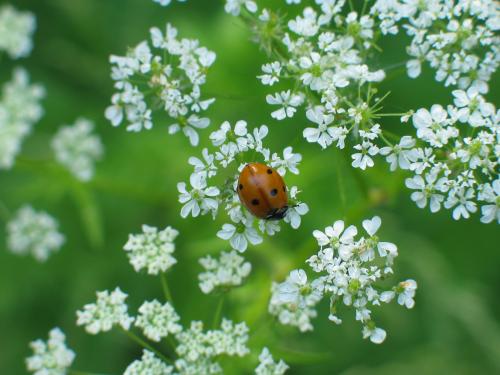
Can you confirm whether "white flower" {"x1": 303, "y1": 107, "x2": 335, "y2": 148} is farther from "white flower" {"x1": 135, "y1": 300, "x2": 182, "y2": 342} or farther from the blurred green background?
the blurred green background

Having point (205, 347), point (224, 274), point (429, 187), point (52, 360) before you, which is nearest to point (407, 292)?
point (429, 187)

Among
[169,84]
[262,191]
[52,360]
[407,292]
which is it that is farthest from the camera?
[52,360]

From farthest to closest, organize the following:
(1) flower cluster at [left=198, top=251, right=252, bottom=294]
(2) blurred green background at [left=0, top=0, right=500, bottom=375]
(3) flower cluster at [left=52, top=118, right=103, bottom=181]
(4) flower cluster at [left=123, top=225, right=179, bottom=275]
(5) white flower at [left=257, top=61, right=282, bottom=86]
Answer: (2) blurred green background at [left=0, top=0, right=500, bottom=375] < (3) flower cluster at [left=52, top=118, right=103, bottom=181] < (1) flower cluster at [left=198, top=251, right=252, bottom=294] < (4) flower cluster at [left=123, top=225, right=179, bottom=275] < (5) white flower at [left=257, top=61, right=282, bottom=86]

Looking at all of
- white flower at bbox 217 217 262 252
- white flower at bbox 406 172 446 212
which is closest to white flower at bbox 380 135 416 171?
white flower at bbox 406 172 446 212

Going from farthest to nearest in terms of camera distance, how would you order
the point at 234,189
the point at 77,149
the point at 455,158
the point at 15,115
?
the point at 77,149
the point at 15,115
the point at 234,189
the point at 455,158

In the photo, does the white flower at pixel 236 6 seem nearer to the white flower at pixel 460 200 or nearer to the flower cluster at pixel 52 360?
the white flower at pixel 460 200

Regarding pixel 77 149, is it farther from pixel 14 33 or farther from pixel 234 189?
pixel 234 189

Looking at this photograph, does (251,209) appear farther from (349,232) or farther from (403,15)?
(403,15)
